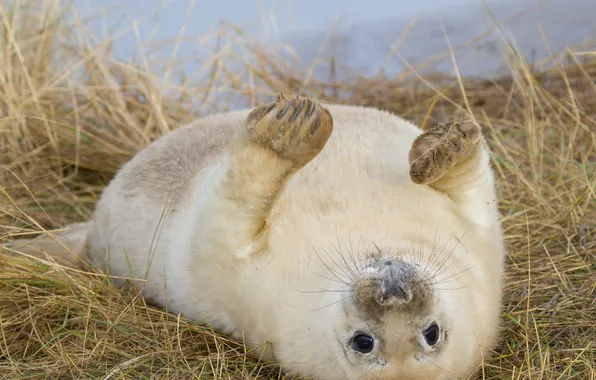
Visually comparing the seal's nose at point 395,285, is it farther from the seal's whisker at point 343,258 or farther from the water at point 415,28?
the water at point 415,28

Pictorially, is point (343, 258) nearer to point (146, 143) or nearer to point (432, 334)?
point (432, 334)

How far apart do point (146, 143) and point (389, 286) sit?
2644 mm

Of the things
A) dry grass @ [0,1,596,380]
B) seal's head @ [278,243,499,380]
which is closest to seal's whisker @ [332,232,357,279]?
seal's head @ [278,243,499,380]

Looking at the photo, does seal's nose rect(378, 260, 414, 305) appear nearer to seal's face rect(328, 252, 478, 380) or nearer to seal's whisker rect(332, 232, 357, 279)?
seal's face rect(328, 252, 478, 380)

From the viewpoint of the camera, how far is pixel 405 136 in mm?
3113

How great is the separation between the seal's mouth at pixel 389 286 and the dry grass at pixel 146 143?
0.51 m

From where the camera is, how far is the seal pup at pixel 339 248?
2365mm

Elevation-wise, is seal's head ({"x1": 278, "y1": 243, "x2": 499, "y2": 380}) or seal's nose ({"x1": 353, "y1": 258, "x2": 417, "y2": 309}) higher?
seal's nose ({"x1": 353, "y1": 258, "x2": 417, "y2": 309})

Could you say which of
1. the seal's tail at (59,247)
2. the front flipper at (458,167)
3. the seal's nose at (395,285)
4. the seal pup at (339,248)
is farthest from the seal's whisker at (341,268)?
the seal's tail at (59,247)

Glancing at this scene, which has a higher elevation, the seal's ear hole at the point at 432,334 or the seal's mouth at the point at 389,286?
the seal's mouth at the point at 389,286

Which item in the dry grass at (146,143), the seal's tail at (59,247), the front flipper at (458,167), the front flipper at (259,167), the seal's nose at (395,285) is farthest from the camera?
the seal's tail at (59,247)

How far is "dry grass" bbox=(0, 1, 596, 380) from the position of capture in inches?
112

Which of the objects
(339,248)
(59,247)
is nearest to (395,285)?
(339,248)

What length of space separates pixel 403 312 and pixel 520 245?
5.16ft
